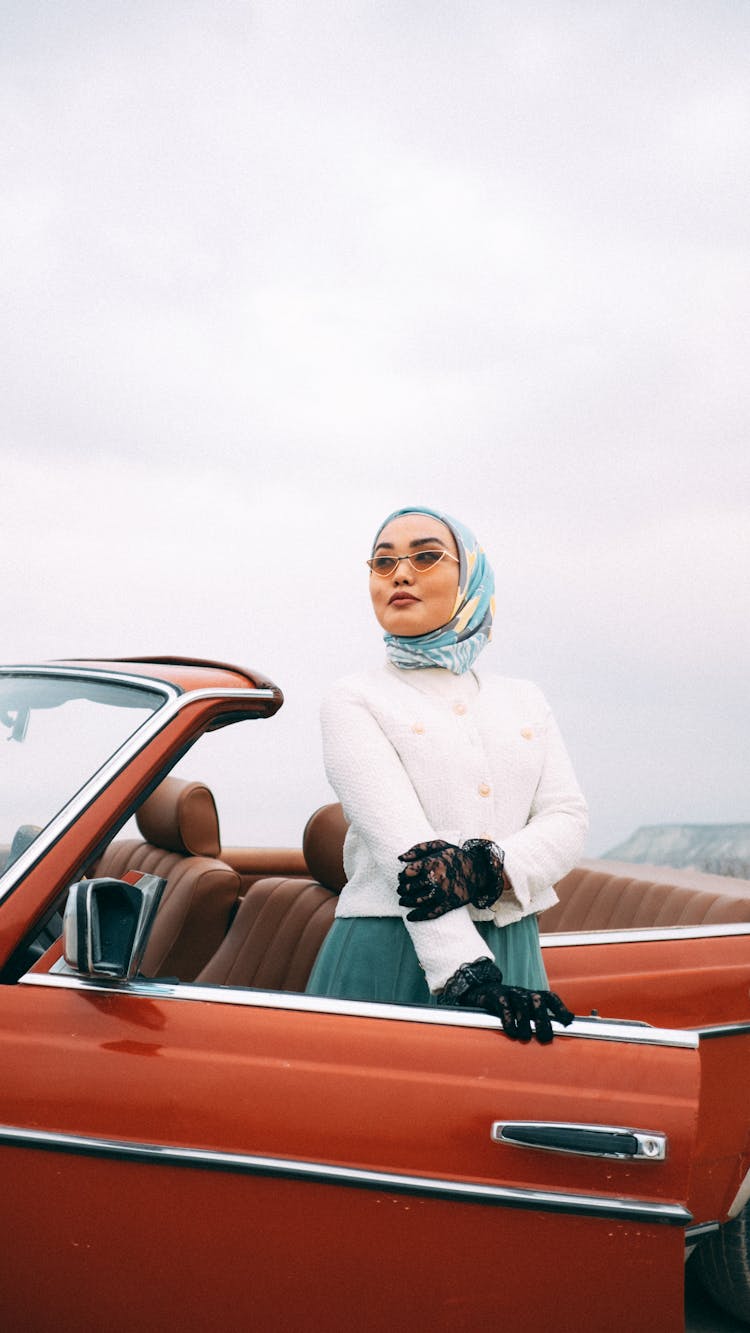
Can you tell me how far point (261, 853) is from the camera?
18.7 feet

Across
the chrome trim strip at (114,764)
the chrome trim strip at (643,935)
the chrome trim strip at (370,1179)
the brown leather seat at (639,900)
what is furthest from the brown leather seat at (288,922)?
the chrome trim strip at (370,1179)

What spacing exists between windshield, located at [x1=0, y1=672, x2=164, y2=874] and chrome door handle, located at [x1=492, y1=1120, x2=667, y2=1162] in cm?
100

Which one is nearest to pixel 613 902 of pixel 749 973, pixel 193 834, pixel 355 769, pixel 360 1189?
pixel 749 973

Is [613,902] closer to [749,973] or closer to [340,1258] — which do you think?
[749,973]

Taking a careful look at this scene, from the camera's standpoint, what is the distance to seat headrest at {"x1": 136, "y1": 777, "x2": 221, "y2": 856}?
4.27 metres

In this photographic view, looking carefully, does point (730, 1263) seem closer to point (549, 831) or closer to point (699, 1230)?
point (699, 1230)

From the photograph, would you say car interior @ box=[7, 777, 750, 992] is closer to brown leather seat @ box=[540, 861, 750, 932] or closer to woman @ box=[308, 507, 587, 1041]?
brown leather seat @ box=[540, 861, 750, 932]

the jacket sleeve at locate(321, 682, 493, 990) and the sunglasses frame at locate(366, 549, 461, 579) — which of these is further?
the sunglasses frame at locate(366, 549, 461, 579)

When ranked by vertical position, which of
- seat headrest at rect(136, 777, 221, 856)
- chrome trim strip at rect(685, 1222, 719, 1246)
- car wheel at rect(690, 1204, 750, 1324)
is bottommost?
car wheel at rect(690, 1204, 750, 1324)

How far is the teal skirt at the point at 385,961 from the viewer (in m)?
2.30

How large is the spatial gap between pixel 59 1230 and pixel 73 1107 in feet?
0.66

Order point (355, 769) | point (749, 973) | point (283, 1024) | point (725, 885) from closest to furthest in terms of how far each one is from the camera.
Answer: point (283, 1024) < point (355, 769) < point (749, 973) < point (725, 885)

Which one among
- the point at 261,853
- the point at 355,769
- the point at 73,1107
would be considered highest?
the point at 355,769

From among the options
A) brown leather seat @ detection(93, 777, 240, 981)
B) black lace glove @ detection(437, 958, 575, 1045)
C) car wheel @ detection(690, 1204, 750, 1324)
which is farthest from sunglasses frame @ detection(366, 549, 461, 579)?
car wheel @ detection(690, 1204, 750, 1324)
